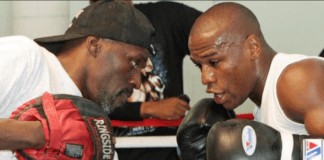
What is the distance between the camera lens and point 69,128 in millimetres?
1209

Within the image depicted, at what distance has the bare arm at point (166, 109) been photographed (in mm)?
2516

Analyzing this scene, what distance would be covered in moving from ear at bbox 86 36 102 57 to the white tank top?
658 mm

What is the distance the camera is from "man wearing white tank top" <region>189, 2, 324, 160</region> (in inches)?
51.7

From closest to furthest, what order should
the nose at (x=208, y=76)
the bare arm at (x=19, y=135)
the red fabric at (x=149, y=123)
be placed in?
the bare arm at (x=19, y=135), the nose at (x=208, y=76), the red fabric at (x=149, y=123)

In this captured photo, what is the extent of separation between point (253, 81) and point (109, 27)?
595 mm

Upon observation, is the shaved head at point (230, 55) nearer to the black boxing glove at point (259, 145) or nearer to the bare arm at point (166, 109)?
the black boxing glove at point (259, 145)

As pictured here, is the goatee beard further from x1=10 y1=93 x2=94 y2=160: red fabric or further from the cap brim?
x1=10 y1=93 x2=94 y2=160: red fabric

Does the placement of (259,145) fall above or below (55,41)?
below

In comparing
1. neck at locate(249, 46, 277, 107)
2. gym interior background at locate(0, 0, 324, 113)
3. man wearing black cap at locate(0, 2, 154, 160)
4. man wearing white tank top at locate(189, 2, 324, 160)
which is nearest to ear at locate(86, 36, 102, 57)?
man wearing black cap at locate(0, 2, 154, 160)

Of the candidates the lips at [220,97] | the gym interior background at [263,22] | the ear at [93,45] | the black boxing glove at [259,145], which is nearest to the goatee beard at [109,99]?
the ear at [93,45]

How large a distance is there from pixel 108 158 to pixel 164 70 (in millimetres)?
1501

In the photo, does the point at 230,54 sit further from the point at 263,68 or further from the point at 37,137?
the point at 37,137

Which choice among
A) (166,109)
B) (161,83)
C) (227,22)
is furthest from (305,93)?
(161,83)

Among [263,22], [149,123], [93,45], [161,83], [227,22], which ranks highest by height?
[227,22]
